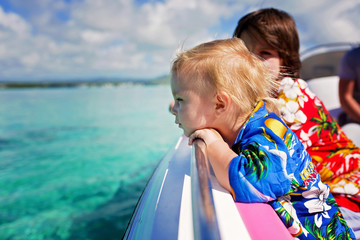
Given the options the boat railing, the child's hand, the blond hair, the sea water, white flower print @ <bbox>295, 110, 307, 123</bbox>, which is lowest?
the sea water

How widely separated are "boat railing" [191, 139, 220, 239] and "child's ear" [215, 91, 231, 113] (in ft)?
1.06

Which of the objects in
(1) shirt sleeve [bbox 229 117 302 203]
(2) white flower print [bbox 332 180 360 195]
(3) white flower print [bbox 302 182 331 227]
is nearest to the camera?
(1) shirt sleeve [bbox 229 117 302 203]

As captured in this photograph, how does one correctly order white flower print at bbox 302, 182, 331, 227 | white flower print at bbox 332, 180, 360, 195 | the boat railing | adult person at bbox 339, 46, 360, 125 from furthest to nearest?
adult person at bbox 339, 46, 360, 125 < white flower print at bbox 332, 180, 360, 195 < white flower print at bbox 302, 182, 331, 227 < the boat railing

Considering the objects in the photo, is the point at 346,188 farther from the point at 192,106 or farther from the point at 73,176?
the point at 73,176

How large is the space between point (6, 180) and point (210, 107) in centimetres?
321

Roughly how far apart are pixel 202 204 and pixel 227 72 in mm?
584

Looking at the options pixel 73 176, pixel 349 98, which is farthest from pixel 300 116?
pixel 73 176

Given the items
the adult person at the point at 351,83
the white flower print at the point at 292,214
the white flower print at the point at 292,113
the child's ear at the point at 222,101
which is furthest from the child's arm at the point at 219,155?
the adult person at the point at 351,83

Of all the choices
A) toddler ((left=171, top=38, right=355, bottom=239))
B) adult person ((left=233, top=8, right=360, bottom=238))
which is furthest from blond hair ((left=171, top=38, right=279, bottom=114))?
adult person ((left=233, top=8, right=360, bottom=238))

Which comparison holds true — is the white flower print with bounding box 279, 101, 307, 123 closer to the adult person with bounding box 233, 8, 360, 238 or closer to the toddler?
the adult person with bounding box 233, 8, 360, 238

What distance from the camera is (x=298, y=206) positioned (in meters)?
0.94

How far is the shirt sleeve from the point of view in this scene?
0.78 meters

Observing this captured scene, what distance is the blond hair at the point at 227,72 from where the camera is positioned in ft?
3.11

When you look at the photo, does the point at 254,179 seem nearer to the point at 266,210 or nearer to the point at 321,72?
the point at 266,210
